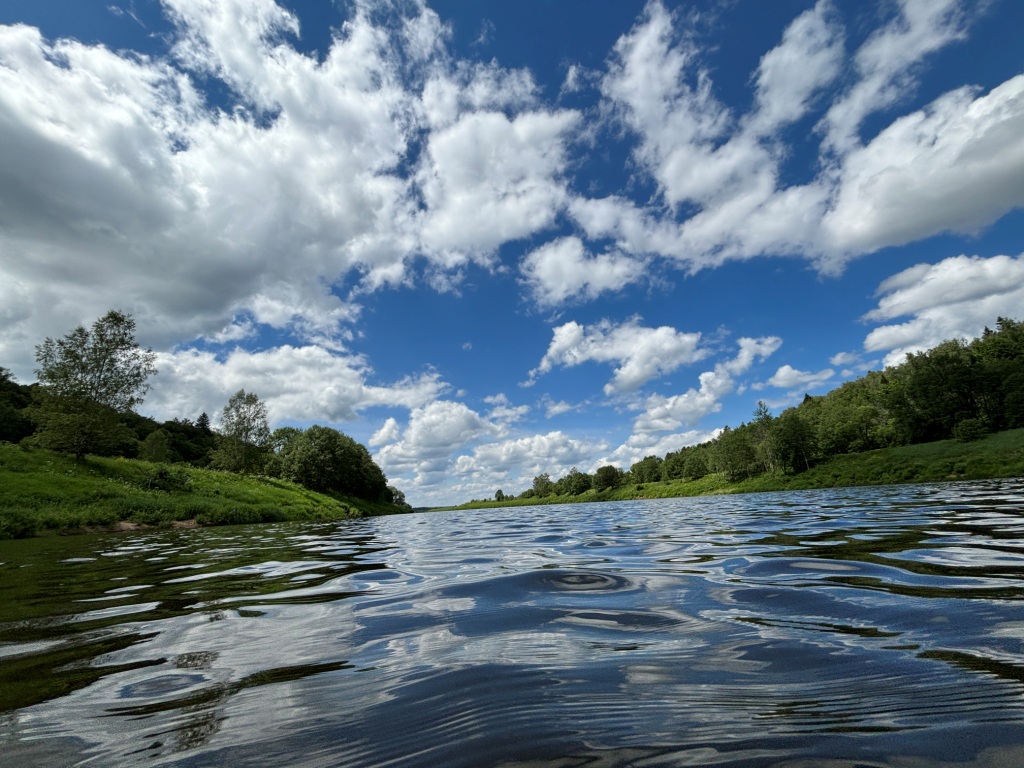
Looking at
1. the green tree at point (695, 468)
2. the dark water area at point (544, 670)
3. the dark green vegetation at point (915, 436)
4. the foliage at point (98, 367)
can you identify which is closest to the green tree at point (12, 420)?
the foliage at point (98, 367)

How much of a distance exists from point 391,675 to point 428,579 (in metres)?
4.20

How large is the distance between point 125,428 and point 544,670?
4385 cm

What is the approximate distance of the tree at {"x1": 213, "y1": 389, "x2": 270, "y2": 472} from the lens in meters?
63.8

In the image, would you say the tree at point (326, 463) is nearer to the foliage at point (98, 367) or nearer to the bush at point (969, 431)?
the foliage at point (98, 367)

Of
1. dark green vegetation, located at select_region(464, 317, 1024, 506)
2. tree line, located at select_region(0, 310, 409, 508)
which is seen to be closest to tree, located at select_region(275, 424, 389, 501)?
tree line, located at select_region(0, 310, 409, 508)

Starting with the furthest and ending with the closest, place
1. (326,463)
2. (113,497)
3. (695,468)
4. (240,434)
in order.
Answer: (695,468)
(326,463)
(240,434)
(113,497)

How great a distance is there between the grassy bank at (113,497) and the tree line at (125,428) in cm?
249

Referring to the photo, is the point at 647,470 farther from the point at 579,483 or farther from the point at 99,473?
the point at 99,473

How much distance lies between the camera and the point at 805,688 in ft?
7.71

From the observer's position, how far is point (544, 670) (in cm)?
279

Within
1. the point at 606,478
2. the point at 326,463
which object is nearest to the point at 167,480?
the point at 326,463

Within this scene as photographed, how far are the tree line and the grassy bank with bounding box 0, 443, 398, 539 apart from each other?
98.1 inches

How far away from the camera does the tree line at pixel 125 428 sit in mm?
32188

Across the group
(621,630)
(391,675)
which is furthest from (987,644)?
(391,675)
